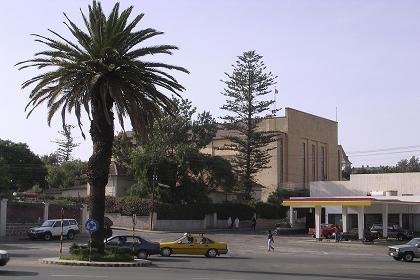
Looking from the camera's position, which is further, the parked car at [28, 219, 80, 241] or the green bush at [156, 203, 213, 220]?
the green bush at [156, 203, 213, 220]

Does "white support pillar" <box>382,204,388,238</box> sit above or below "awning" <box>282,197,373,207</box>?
below

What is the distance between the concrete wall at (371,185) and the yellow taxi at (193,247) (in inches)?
1714

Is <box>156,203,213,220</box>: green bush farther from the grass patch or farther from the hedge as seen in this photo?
the grass patch

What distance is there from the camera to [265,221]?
81.1 metres

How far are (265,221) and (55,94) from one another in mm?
55080

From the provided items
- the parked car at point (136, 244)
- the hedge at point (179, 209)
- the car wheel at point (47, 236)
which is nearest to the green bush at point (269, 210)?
the hedge at point (179, 209)

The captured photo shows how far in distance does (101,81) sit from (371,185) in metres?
55.7

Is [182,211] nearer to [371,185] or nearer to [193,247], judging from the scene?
[371,185]

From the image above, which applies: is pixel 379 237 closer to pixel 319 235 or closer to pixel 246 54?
pixel 319 235

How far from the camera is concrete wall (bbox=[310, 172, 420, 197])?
243 feet

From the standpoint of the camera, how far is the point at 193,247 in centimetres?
3638

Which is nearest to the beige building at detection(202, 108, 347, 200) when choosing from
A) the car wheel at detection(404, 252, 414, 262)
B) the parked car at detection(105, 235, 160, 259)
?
the car wheel at detection(404, 252, 414, 262)

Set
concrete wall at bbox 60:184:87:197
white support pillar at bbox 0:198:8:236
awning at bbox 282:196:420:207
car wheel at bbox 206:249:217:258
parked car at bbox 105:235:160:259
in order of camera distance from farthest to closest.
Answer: concrete wall at bbox 60:184:87:197 < awning at bbox 282:196:420:207 < white support pillar at bbox 0:198:8:236 < car wheel at bbox 206:249:217:258 < parked car at bbox 105:235:160:259

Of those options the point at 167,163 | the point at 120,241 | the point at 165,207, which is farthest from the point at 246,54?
the point at 120,241
